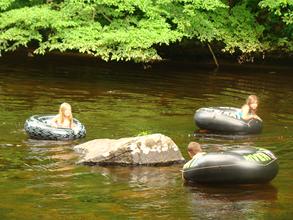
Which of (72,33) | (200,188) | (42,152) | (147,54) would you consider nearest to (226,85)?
(147,54)

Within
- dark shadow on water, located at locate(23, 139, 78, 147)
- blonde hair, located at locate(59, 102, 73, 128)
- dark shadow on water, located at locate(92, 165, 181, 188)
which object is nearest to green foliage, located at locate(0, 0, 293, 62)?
blonde hair, located at locate(59, 102, 73, 128)

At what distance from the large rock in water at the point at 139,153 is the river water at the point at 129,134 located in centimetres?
21

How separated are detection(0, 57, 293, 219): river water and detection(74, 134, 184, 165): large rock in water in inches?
8.1

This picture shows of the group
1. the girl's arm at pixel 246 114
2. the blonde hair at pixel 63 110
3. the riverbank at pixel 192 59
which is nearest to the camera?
the blonde hair at pixel 63 110

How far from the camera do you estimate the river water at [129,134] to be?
9266 mm

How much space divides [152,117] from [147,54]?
528 centimetres

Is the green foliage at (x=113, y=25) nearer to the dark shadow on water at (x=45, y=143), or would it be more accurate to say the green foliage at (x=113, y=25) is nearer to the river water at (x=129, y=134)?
the river water at (x=129, y=134)

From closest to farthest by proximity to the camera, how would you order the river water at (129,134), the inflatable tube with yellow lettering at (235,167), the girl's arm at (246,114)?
the river water at (129,134) → the inflatable tube with yellow lettering at (235,167) → the girl's arm at (246,114)

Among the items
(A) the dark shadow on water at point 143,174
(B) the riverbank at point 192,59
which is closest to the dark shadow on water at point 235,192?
(A) the dark shadow on water at point 143,174

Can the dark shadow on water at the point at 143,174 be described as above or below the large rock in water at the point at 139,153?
below

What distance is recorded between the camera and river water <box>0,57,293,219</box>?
9266 mm

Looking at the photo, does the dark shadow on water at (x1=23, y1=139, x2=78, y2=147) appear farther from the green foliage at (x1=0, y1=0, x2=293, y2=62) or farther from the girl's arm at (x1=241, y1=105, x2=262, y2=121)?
the green foliage at (x1=0, y1=0, x2=293, y2=62)

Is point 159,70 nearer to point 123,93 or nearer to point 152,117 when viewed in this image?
point 123,93

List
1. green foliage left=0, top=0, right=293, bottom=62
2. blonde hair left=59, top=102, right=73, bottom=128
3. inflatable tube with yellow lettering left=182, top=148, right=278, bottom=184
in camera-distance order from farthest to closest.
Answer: green foliage left=0, top=0, right=293, bottom=62 < blonde hair left=59, top=102, right=73, bottom=128 < inflatable tube with yellow lettering left=182, top=148, right=278, bottom=184
